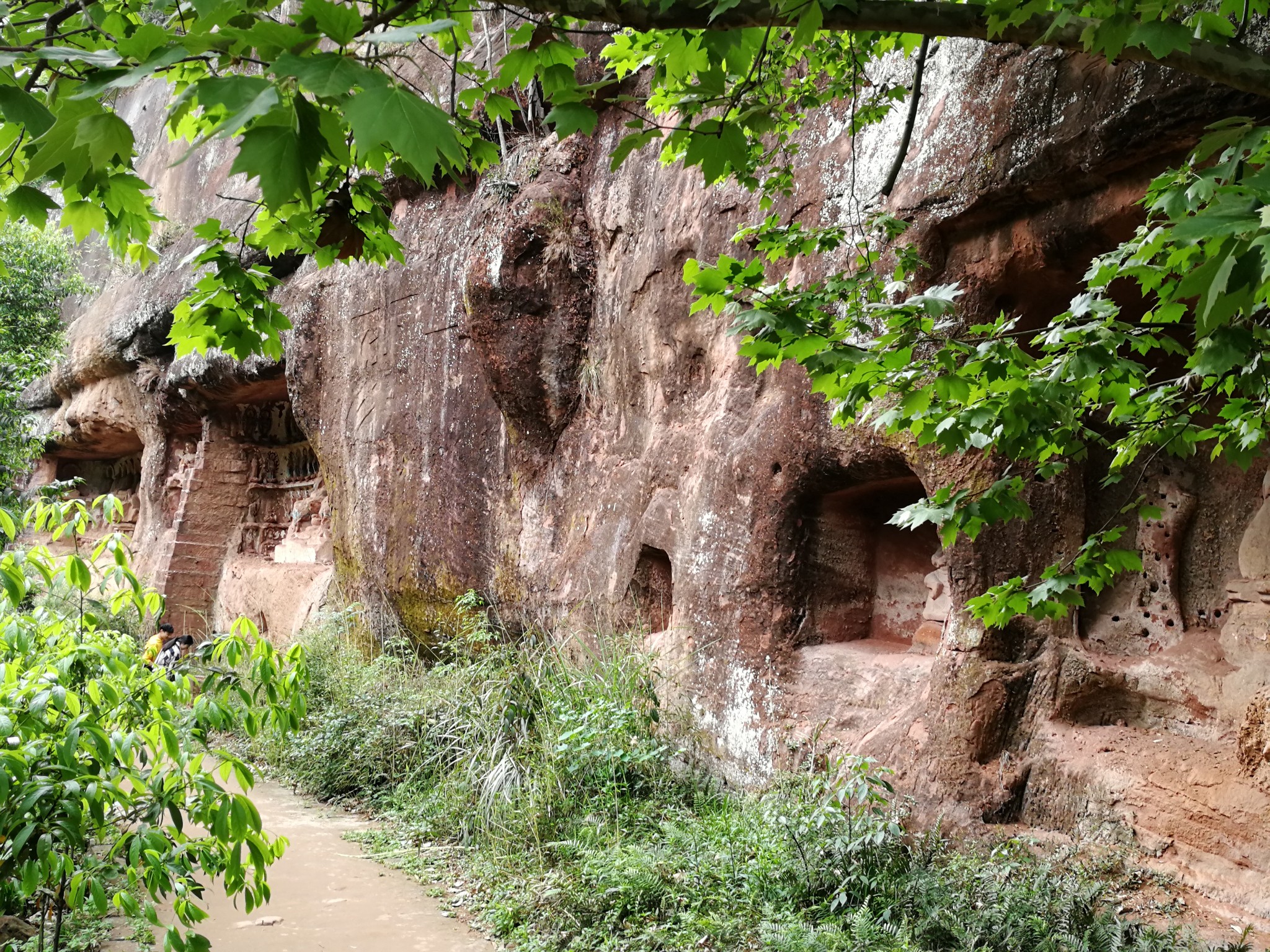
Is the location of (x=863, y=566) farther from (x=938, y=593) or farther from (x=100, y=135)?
(x=100, y=135)

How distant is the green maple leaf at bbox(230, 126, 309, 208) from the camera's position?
1.29 meters

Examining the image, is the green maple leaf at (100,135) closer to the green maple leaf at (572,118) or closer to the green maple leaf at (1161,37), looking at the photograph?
the green maple leaf at (572,118)

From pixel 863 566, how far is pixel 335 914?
3.53 meters

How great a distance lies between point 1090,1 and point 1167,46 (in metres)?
0.37

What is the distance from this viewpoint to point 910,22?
2.12m

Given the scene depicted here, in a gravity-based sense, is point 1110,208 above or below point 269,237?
above

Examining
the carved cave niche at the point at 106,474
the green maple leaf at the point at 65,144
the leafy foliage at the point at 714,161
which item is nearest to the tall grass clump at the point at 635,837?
the leafy foliage at the point at 714,161

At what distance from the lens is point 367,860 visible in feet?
18.4

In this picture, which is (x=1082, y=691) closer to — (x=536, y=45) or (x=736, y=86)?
(x=736, y=86)

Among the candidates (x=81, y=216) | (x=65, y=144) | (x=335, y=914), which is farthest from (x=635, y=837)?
(x=65, y=144)

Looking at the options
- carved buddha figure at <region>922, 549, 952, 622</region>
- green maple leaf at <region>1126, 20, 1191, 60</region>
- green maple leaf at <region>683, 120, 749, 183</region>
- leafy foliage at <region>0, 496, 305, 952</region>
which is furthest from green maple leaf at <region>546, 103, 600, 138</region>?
carved buddha figure at <region>922, 549, 952, 622</region>

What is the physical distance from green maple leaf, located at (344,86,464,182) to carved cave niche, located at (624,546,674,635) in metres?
5.66

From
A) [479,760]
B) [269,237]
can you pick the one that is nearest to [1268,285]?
[269,237]

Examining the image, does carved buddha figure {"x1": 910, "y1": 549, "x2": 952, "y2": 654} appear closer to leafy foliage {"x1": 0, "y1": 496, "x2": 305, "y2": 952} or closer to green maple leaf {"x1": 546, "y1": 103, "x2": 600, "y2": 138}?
leafy foliage {"x1": 0, "y1": 496, "x2": 305, "y2": 952}
